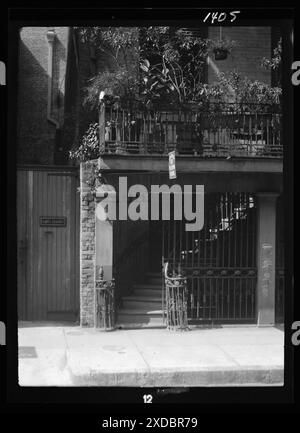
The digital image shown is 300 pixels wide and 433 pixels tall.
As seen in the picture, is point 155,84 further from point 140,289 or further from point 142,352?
point 142,352

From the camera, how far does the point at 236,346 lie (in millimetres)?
8539

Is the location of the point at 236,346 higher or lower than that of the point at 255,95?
lower

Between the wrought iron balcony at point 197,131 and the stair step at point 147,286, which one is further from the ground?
the wrought iron balcony at point 197,131

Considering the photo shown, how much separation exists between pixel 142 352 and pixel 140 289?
2.58m

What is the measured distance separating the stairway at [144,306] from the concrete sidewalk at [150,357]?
0.90ft

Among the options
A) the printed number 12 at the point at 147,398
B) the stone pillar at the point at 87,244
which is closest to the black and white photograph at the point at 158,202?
the stone pillar at the point at 87,244

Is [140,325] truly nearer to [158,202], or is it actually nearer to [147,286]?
[147,286]

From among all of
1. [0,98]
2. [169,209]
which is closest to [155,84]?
[169,209]

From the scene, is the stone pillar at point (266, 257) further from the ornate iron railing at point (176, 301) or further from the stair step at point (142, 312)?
the stair step at point (142, 312)

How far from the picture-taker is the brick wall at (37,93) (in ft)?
36.4

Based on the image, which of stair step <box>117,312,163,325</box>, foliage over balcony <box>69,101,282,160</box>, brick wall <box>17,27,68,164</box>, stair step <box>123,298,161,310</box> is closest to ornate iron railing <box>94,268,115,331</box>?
stair step <box>117,312,163,325</box>

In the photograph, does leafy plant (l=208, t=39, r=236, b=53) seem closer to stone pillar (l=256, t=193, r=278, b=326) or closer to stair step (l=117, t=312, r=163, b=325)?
stone pillar (l=256, t=193, r=278, b=326)

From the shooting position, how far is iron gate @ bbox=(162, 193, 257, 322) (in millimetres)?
10148

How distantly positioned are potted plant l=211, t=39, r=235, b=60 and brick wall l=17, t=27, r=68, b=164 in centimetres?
278
